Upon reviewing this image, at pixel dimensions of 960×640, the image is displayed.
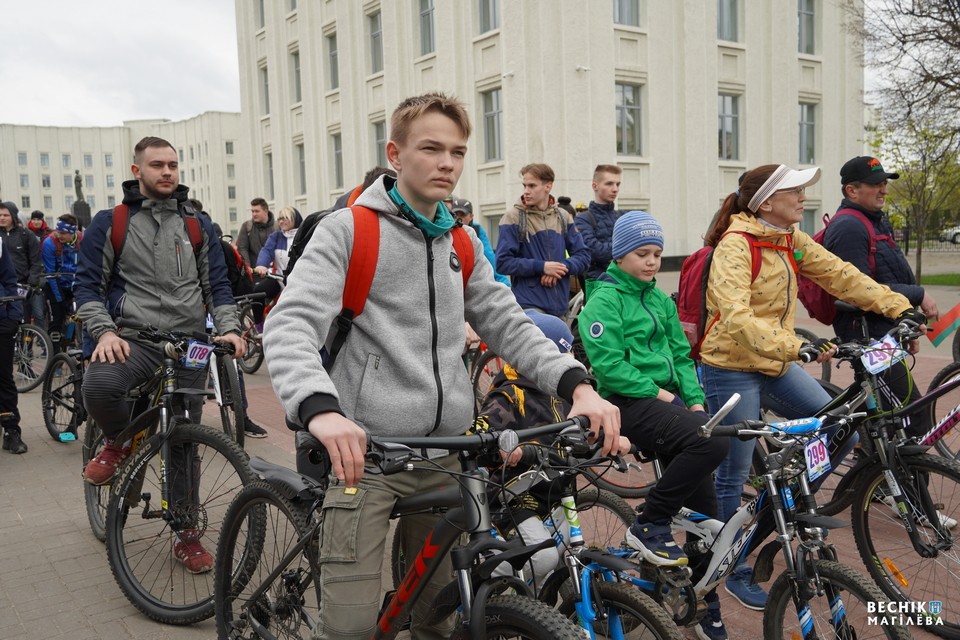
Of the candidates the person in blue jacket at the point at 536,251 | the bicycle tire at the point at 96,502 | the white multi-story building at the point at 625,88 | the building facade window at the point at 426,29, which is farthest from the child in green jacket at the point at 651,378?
the building facade window at the point at 426,29

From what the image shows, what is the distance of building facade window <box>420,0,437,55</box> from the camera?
26797 mm

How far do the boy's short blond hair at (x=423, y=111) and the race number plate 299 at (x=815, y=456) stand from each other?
1.71m

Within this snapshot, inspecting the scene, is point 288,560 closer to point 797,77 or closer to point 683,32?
point 683,32

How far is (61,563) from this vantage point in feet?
15.2

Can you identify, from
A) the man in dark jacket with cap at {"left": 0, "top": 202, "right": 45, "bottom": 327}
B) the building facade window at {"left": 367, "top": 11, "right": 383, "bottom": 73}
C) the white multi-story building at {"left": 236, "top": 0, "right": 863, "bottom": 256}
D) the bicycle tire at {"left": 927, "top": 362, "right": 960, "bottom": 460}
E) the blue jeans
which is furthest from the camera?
the building facade window at {"left": 367, "top": 11, "right": 383, "bottom": 73}

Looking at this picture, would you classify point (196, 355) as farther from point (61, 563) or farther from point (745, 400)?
point (745, 400)

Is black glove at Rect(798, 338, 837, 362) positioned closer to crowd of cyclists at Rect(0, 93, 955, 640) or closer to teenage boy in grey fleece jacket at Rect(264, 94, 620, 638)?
crowd of cyclists at Rect(0, 93, 955, 640)

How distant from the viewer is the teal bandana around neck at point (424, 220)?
2510mm

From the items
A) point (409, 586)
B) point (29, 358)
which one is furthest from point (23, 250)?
point (409, 586)

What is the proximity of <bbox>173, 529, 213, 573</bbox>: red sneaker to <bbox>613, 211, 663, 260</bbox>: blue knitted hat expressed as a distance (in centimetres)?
245

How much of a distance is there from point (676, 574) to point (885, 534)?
1158mm

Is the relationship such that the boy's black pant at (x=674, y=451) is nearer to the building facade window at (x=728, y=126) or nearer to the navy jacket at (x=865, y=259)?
the navy jacket at (x=865, y=259)

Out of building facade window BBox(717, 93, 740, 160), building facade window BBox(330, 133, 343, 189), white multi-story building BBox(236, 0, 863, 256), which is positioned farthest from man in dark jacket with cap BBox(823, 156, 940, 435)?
building facade window BBox(330, 133, 343, 189)

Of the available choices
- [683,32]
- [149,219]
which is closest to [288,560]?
[149,219]
